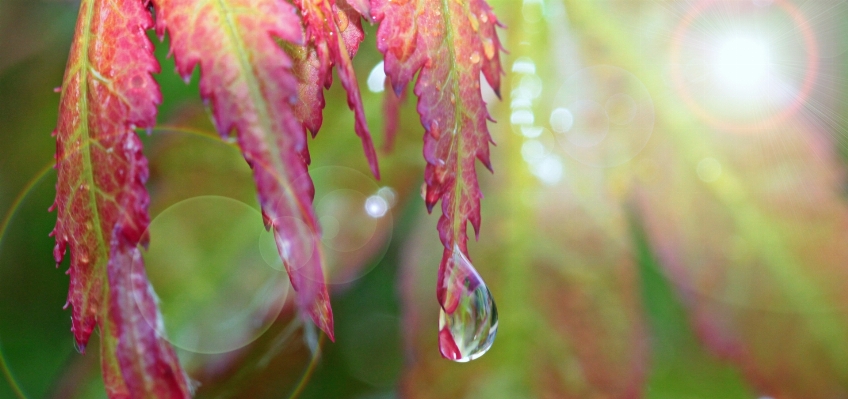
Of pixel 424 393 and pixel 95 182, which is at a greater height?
pixel 95 182

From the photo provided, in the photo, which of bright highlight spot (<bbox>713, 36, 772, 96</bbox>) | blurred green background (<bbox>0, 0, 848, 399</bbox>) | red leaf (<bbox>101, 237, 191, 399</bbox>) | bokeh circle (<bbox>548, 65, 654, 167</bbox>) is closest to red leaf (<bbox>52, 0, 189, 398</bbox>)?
red leaf (<bbox>101, 237, 191, 399</bbox>)

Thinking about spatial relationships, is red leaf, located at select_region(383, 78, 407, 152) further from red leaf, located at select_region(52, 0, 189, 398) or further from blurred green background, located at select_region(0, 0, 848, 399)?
red leaf, located at select_region(52, 0, 189, 398)

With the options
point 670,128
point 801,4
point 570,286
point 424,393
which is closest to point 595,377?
point 570,286

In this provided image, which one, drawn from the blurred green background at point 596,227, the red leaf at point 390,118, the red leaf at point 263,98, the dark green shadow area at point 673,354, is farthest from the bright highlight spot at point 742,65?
the red leaf at point 263,98

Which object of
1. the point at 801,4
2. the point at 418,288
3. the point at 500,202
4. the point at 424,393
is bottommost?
the point at 424,393

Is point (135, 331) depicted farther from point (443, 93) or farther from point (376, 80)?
point (376, 80)

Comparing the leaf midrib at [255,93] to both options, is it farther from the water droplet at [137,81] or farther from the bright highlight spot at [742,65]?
the bright highlight spot at [742,65]

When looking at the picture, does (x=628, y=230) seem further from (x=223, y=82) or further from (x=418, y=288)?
(x=223, y=82)
